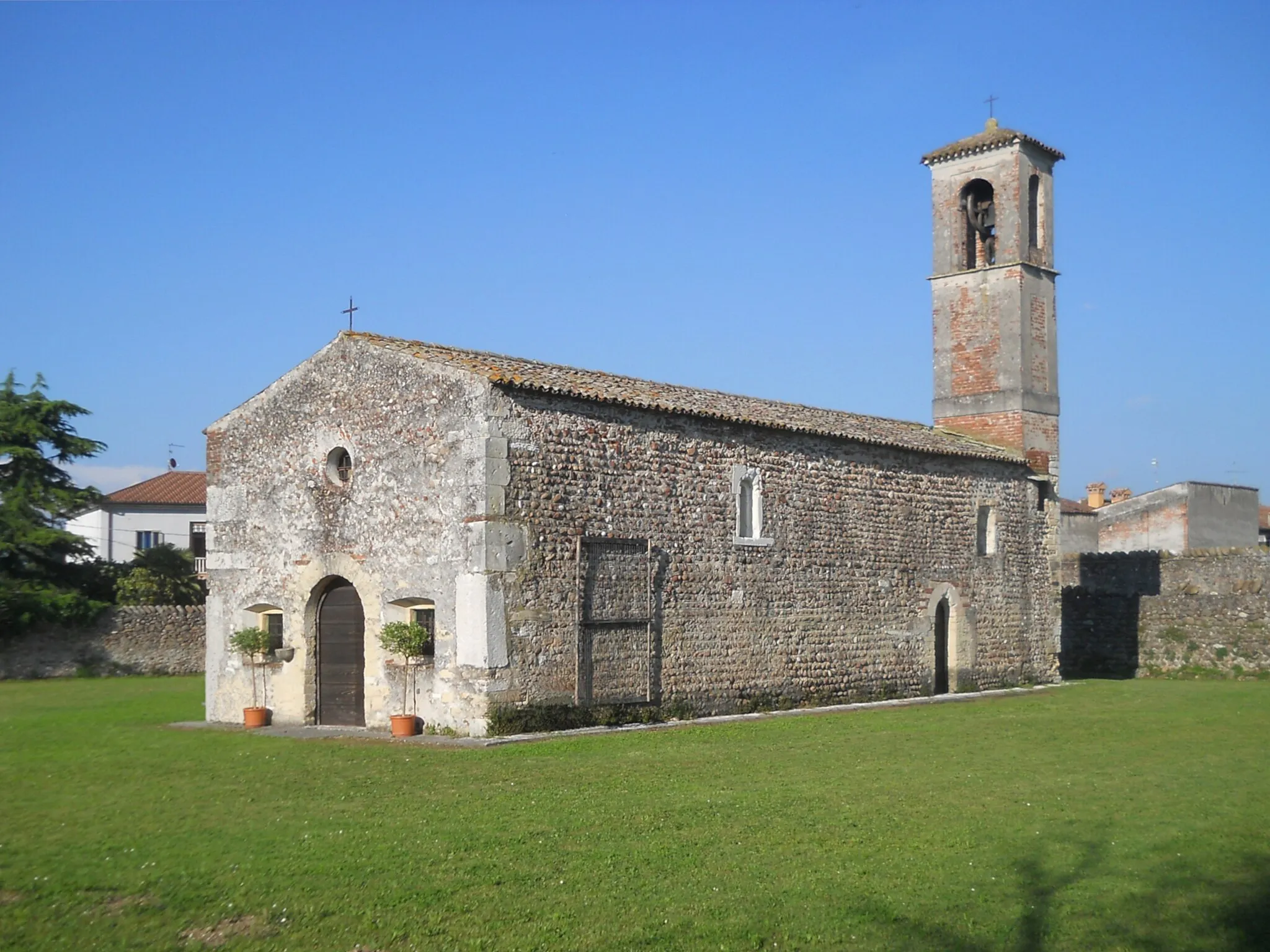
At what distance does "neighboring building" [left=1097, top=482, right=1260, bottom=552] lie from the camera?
4431 centimetres

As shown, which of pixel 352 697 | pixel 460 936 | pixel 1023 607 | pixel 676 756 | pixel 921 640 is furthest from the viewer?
pixel 1023 607

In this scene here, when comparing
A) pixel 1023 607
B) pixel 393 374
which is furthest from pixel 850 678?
pixel 393 374

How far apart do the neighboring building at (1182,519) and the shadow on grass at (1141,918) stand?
3773 cm

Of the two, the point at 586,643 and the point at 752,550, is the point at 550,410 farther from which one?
the point at 752,550

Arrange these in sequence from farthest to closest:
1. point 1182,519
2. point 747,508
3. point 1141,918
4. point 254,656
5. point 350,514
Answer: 1. point 1182,519
2. point 747,508
3. point 254,656
4. point 350,514
5. point 1141,918

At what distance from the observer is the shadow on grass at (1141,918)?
673 centimetres

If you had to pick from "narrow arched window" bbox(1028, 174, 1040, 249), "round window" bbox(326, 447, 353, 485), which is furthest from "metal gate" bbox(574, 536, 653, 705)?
"narrow arched window" bbox(1028, 174, 1040, 249)

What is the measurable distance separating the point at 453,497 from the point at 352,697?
12.1 feet

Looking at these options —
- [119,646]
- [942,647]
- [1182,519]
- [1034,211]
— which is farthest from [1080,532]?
[119,646]

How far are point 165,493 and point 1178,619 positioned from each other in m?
42.0

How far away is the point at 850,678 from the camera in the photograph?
21.0 meters

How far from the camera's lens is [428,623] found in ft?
A: 55.6

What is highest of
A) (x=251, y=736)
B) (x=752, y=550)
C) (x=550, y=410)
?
(x=550, y=410)

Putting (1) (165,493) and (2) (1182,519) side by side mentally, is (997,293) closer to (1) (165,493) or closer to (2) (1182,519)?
(2) (1182,519)
